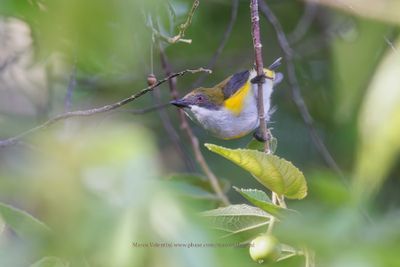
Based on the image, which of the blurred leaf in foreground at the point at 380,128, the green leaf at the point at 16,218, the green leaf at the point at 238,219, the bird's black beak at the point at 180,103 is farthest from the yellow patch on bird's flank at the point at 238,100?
the blurred leaf in foreground at the point at 380,128

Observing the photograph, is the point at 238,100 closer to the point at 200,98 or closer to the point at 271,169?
the point at 200,98

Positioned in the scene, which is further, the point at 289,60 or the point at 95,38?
the point at 289,60

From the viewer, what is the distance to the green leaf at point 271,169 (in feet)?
3.91

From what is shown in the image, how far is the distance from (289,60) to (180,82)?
0.94m

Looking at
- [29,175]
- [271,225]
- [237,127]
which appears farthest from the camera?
[237,127]

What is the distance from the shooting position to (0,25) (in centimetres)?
314

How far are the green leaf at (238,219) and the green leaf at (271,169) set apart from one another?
0.08 meters

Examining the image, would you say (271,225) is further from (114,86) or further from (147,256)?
(114,86)

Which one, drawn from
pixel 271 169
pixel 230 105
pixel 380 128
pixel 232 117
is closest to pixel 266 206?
pixel 271 169

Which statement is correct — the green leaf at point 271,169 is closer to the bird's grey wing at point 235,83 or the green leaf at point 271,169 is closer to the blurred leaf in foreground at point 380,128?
the blurred leaf in foreground at point 380,128

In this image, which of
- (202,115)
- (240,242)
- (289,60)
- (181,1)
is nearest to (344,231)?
(240,242)

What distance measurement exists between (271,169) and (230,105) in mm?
1837

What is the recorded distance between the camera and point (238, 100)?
306 cm

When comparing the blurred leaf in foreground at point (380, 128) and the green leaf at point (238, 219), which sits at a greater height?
the green leaf at point (238, 219)
